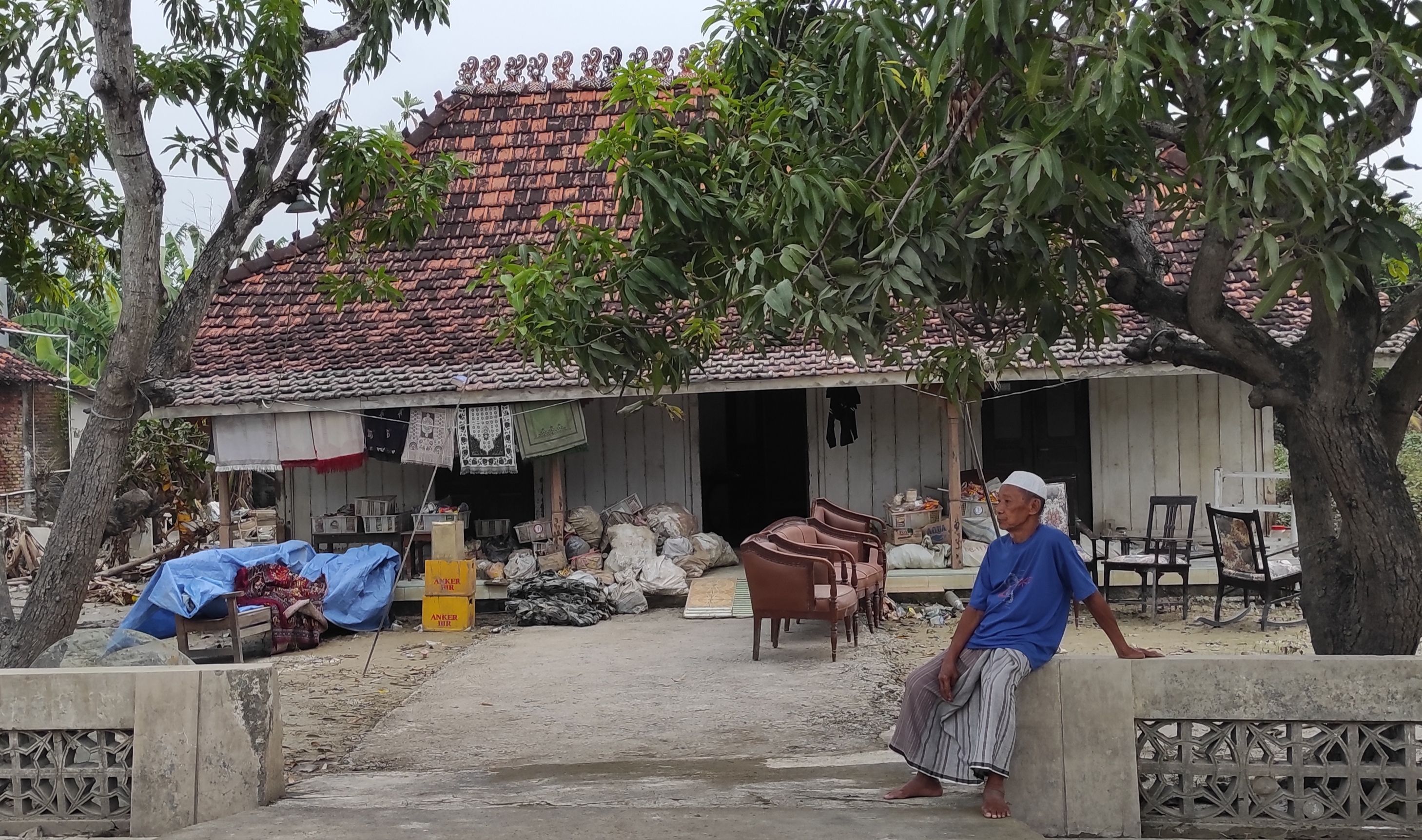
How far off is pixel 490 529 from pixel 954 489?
5100 millimetres

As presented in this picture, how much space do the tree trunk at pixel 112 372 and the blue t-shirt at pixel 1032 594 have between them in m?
4.51

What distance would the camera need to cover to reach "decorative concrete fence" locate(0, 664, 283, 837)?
4980 millimetres

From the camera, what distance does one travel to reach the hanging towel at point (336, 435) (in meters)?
12.1

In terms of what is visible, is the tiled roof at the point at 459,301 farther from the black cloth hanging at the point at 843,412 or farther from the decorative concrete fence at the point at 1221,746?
the decorative concrete fence at the point at 1221,746

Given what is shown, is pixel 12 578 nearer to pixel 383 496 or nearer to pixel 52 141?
pixel 383 496

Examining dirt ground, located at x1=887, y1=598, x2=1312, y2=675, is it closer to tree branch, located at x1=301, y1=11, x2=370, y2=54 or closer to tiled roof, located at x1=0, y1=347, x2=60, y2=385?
tree branch, located at x1=301, y1=11, x2=370, y2=54

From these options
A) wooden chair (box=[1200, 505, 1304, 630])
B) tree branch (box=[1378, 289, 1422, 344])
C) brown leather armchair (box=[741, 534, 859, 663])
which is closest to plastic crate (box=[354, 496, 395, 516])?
brown leather armchair (box=[741, 534, 859, 663])

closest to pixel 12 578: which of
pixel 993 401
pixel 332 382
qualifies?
pixel 332 382

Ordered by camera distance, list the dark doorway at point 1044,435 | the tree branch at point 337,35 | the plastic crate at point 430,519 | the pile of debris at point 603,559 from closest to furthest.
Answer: the tree branch at point 337,35
the pile of debris at point 603,559
the plastic crate at point 430,519
the dark doorway at point 1044,435

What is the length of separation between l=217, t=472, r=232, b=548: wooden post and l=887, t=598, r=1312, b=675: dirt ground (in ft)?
22.7

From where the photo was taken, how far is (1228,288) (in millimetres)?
12328

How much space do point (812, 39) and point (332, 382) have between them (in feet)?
23.8

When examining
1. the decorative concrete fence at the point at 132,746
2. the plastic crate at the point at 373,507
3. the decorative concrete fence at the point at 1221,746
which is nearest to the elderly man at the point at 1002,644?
the decorative concrete fence at the point at 1221,746

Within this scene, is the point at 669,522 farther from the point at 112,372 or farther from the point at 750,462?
the point at 112,372
